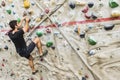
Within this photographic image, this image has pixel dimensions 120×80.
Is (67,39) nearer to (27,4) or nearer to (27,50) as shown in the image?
(27,50)

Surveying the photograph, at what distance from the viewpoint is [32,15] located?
6047mm

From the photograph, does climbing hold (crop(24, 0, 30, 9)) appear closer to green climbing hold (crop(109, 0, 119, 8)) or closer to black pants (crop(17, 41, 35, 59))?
black pants (crop(17, 41, 35, 59))

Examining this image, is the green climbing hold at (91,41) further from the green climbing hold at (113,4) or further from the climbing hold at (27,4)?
the climbing hold at (27,4)

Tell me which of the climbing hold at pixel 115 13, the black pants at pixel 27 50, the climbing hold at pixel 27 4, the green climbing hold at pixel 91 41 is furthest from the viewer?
the climbing hold at pixel 27 4

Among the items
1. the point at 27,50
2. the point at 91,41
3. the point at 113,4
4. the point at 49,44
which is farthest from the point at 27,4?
the point at 113,4

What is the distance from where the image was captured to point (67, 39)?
5.61m

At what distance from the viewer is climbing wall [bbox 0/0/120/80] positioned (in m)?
5.29

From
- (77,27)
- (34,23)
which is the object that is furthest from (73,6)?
(34,23)

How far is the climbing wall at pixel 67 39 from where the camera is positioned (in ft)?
17.3

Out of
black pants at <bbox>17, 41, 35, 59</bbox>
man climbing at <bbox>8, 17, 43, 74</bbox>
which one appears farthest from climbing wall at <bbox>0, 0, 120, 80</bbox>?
black pants at <bbox>17, 41, 35, 59</bbox>

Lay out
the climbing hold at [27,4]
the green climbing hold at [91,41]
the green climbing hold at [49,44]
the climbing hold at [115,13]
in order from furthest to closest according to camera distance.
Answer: the climbing hold at [27,4], the green climbing hold at [49,44], the green climbing hold at [91,41], the climbing hold at [115,13]

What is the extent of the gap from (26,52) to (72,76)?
2.19ft

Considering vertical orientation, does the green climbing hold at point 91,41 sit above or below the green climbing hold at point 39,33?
above

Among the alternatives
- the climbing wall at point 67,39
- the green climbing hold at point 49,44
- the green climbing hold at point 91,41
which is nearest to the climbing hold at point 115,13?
the climbing wall at point 67,39
